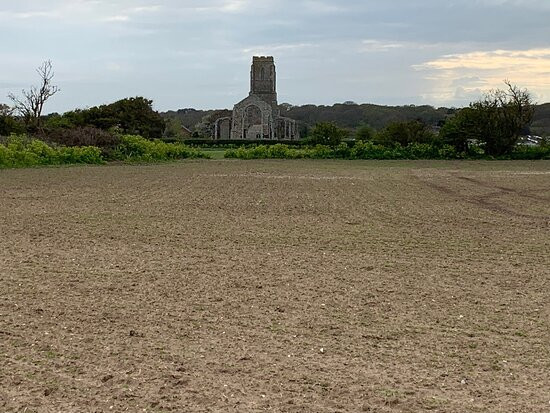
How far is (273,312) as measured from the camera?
7.48m

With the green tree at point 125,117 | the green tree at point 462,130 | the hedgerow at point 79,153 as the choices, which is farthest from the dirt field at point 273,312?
the green tree at point 125,117

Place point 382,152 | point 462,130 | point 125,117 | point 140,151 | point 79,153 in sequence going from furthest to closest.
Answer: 1. point 125,117
2. point 382,152
3. point 462,130
4. point 140,151
5. point 79,153

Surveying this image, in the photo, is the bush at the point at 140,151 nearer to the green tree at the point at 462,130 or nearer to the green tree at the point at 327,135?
the green tree at the point at 327,135

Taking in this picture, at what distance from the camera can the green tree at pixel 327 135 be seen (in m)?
58.5

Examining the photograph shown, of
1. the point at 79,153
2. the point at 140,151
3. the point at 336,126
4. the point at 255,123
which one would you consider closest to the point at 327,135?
the point at 336,126

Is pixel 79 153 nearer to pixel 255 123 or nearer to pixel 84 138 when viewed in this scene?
pixel 84 138

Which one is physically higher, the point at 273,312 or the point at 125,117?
the point at 125,117

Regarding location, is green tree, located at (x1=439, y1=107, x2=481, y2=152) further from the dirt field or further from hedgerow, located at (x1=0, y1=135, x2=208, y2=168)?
the dirt field

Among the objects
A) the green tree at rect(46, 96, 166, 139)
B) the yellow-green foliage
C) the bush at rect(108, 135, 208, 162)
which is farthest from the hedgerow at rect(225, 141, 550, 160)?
the green tree at rect(46, 96, 166, 139)

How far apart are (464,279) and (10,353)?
531 cm

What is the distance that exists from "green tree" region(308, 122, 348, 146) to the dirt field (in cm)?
4245

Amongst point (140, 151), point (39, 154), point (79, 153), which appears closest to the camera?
point (39, 154)

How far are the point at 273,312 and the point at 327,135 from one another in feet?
171

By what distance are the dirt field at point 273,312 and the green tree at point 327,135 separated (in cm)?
4245
